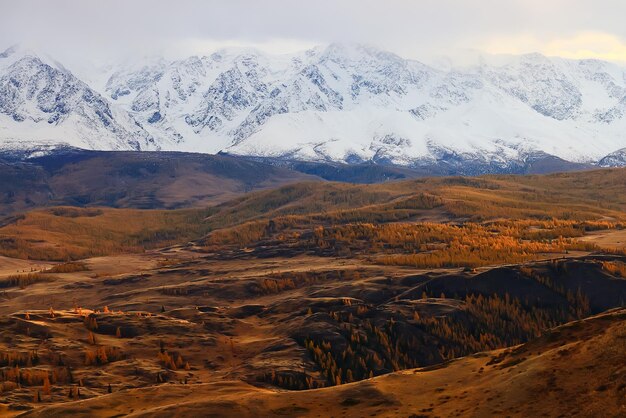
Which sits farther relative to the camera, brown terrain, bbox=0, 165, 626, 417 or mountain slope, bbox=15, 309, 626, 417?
brown terrain, bbox=0, 165, 626, 417

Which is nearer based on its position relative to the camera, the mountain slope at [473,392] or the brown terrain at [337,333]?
the mountain slope at [473,392]

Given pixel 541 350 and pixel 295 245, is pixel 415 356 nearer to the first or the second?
Result: pixel 541 350

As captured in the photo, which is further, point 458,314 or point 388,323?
point 458,314

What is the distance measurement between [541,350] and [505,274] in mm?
62659

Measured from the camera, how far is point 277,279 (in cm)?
13538

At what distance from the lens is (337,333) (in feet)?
288

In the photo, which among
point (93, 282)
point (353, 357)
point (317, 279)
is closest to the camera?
point (353, 357)

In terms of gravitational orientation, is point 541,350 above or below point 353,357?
above

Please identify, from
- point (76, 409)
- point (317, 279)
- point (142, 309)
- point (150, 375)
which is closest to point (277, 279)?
point (317, 279)

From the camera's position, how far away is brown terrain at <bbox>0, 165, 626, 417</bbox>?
49.3 meters

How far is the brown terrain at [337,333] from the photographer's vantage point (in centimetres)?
4931

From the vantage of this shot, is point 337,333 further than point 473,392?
Yes

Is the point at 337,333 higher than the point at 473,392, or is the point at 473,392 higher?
the point at 473,392

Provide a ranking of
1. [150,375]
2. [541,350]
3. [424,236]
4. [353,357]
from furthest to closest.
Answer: [424,236] → [353,357] → [150,375] → [541,350]
